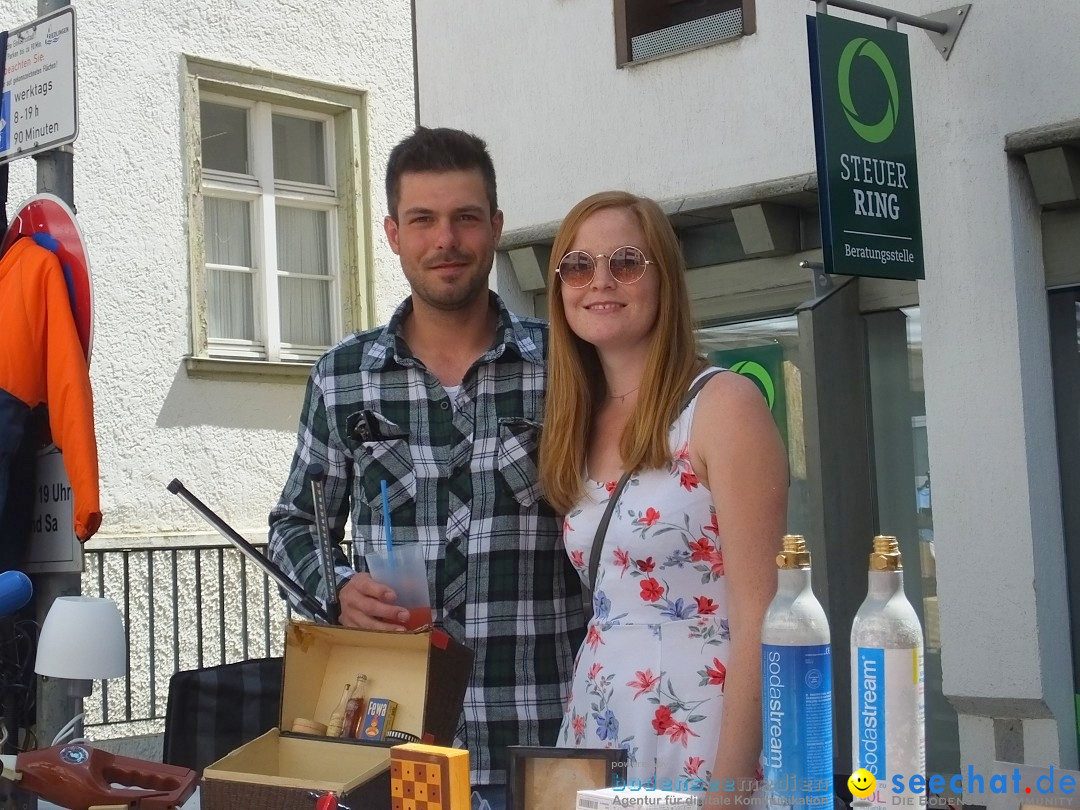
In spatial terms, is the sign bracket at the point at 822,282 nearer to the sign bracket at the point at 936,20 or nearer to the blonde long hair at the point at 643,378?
the sign bracket at the point at 936,20

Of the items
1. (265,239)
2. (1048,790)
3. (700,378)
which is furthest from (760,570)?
(265,239)

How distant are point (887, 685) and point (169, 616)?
8252mm

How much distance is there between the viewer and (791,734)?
163 cm

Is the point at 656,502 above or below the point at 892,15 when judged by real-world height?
below

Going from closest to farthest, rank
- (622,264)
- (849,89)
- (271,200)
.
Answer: (622,264) → (849,89) → (271,200)

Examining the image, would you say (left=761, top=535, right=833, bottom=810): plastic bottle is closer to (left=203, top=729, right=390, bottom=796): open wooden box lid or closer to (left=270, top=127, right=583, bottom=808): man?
(left=203, top=729, right=390, bottom=796): open wooden box lid

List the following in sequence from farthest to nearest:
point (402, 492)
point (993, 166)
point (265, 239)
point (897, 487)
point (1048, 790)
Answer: point (265, 239) → point (897, 487) → point (993, 166) → point (402, 492) → point (1048, 790)

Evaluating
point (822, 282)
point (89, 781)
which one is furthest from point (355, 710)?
point (822, 282)

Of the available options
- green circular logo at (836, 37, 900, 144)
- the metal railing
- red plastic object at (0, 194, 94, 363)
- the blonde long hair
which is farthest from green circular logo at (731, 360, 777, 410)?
the blonde long hair

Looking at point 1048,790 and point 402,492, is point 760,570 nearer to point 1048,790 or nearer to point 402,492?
point 1048,790

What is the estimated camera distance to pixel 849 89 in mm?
6184

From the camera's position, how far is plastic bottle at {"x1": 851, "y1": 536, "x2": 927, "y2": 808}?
5.11 ft

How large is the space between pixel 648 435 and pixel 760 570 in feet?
0.91

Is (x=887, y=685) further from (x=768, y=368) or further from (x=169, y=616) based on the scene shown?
(x=169, y=616)
